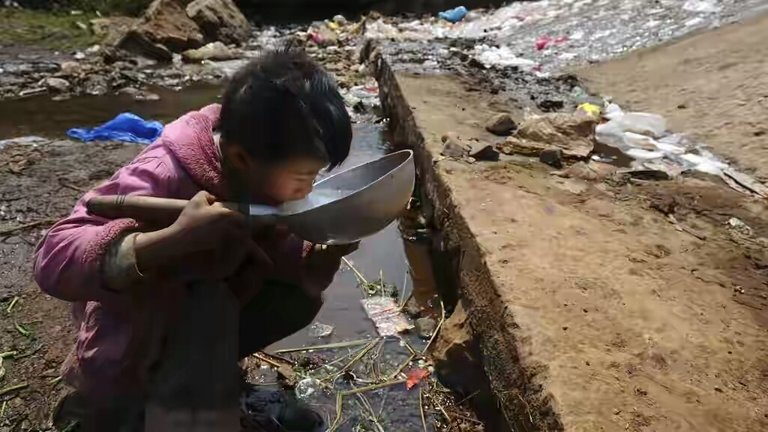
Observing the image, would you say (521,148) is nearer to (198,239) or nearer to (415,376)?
(415,376)

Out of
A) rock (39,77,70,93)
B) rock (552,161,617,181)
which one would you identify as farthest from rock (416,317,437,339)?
rock (39,77,70,93)

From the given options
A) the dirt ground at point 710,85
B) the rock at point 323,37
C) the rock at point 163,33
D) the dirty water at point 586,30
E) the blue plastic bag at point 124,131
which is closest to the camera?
the dirt ground at point 710,85

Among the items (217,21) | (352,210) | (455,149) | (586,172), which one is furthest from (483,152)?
(217,21)

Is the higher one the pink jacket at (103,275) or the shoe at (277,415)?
the pink jacket at (103,275)

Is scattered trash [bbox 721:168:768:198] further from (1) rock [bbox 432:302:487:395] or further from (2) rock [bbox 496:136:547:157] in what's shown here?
(1) rock [bbox 432:302:487:395]

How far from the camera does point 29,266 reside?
2.78 metres

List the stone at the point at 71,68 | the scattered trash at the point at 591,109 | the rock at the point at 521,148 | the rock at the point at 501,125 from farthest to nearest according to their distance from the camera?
the stone at the point at 71,68
the scattered trash at the point at 591,109
the rock at the point at 501,125
the rock at the point at 521,148

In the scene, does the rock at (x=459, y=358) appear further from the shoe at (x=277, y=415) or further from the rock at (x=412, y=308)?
the shoe at (x=277, y=415)

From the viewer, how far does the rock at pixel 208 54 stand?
7.72 meters

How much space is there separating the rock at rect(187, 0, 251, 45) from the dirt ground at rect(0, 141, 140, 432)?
15.5 feet

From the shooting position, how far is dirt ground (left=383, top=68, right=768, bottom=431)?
162 cm

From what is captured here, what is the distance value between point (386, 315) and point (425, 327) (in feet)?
0.57

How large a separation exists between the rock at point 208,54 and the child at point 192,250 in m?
6.37

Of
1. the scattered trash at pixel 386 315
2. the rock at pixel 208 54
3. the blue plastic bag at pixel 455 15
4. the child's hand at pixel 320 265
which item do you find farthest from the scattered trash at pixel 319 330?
the blue plastic bag at pixel 455 15
